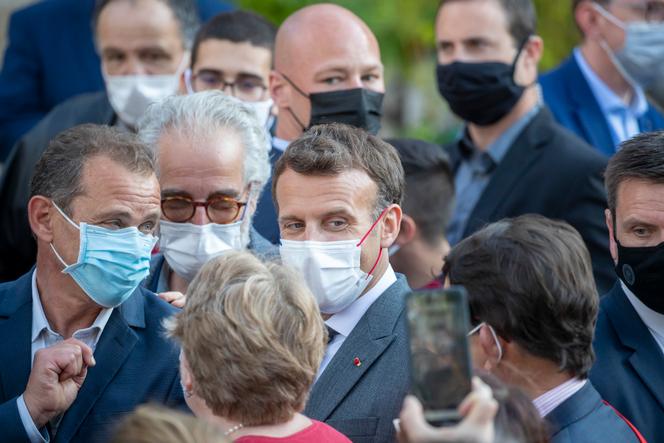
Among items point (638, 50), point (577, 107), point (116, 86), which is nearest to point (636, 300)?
point (577, 107)

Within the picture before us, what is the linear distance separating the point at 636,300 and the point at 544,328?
0.99m

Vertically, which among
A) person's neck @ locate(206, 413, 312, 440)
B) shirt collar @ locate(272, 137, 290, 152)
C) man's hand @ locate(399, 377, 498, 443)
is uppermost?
man's hand @ locate(399, 377, 498, 443)

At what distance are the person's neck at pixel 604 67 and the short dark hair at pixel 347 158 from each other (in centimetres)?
348

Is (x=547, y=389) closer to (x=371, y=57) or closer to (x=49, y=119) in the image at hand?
(x=371, y=57)

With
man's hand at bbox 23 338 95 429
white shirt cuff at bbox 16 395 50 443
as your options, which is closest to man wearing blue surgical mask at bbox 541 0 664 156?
man's hand at bbox 23 338 95 429

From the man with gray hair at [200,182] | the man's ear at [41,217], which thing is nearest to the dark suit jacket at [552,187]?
the man with gray hair at [200,182]

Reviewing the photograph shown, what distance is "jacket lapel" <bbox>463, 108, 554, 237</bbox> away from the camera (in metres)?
6.35

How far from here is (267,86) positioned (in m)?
6.68

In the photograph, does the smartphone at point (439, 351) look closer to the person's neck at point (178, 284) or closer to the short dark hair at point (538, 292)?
the short dark hair at point (538, 292)

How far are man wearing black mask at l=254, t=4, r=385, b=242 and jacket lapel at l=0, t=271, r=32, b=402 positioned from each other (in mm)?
2043

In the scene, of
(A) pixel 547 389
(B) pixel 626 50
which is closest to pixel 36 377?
(A) pixel 547 389

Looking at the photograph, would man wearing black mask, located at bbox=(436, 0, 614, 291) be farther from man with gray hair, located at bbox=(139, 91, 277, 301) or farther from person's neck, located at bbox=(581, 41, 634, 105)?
man with gray hair, located at bbox=(139, 91, 277, 301)

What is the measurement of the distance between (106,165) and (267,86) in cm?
254

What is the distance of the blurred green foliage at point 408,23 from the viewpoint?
10883 mm
